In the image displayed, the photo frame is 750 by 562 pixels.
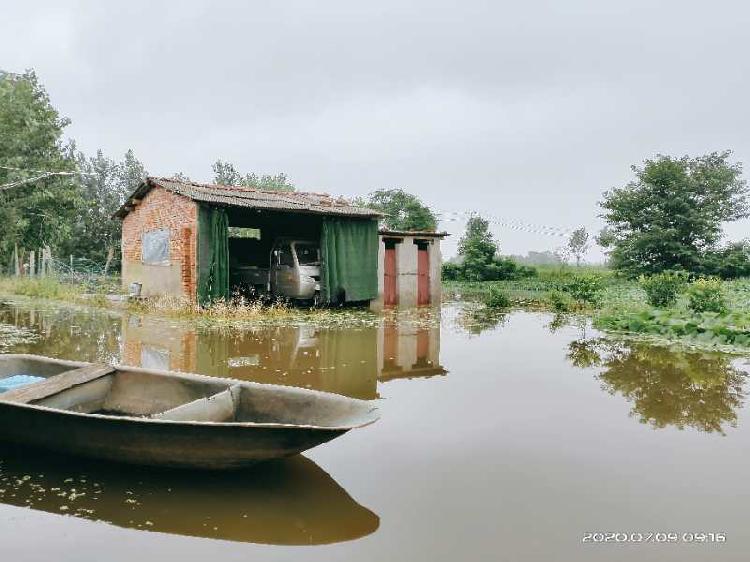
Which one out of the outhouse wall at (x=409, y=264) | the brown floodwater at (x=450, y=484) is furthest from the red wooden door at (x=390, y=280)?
the brown floodwater at (x=450, y=484)

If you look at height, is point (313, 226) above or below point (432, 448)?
above

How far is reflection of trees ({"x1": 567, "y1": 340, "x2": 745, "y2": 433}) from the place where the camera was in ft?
19.5

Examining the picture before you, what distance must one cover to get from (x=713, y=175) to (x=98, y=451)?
31.9 metres

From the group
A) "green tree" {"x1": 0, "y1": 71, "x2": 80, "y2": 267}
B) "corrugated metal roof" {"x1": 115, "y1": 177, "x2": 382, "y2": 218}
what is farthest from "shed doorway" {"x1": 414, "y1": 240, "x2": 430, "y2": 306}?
"green tree" {"x1": 0, "y1": 71, "x2": 80, "y2": 267}

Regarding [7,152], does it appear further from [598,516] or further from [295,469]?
[598,516]

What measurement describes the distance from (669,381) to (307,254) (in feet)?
35.7

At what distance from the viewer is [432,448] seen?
4926 millimetres

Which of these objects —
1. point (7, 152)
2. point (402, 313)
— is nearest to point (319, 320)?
point (402, 313)

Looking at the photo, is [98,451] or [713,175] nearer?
[98,451]

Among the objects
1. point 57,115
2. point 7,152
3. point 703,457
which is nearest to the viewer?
point 703,457

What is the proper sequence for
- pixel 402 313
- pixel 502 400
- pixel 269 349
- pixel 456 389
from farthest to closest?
pixel 402 313, pixel 269 349, pixel 456 389, pixel 502 400

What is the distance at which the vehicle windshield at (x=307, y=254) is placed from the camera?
16312 mm

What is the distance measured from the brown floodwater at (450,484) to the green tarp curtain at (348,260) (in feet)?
27.0

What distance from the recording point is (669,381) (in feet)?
24.6
